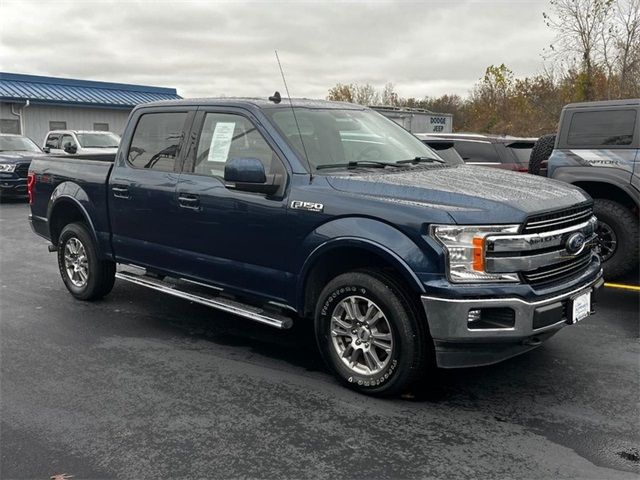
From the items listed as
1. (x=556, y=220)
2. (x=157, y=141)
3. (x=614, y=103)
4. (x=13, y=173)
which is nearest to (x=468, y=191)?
(x=556, y=220)

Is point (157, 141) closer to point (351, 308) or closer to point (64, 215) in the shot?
point (64, 215)

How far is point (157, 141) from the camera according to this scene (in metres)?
5.61

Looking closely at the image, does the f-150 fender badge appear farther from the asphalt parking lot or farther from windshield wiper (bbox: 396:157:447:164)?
the asphalt parking lot

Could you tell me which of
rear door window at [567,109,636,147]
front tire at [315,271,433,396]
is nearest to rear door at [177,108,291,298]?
front tire at [315,271,433,396]

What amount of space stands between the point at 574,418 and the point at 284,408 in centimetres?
179

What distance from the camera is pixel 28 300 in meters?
6.58

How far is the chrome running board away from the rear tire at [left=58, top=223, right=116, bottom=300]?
35 centimetres

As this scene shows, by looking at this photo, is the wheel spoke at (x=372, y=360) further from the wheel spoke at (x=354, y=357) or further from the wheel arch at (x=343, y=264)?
the wheel arch at (x=343, y=264)

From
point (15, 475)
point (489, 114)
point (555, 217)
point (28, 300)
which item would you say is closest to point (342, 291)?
point (555, 217)

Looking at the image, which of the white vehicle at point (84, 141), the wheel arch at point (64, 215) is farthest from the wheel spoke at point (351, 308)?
the white vehicle at point (84, 141)

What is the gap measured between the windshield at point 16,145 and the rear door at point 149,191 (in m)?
13.0

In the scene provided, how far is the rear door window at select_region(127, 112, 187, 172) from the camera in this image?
17.7ft

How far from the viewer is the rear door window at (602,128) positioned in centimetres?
689

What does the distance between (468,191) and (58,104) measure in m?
27.5
